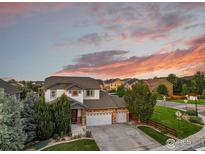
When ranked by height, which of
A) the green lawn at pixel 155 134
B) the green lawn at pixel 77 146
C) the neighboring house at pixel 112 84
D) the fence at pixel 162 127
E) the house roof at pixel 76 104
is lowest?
the green lawn at pixel 77 146

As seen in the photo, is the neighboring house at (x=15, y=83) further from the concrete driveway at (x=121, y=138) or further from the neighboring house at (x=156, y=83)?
the neighboring house at (x=156, y=83)

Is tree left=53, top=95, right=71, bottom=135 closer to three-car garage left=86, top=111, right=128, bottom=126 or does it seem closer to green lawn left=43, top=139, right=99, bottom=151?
green lawn left=43, top=139, right=99, bottom=151

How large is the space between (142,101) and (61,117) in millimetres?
4167

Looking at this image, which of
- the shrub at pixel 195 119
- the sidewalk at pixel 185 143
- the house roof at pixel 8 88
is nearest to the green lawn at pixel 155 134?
the sidewalk at pixel 185 143

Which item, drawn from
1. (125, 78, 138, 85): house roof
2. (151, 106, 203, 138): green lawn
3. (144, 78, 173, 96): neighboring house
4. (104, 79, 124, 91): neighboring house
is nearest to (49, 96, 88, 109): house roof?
(104, 79, 124, 91): neighboring house

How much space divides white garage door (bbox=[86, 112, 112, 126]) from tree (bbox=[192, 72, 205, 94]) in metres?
4.60

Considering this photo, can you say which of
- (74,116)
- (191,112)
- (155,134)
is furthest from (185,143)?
(74,116)

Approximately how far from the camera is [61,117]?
33.2ft

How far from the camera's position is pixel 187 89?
12023 mm

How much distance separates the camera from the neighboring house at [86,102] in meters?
11.6

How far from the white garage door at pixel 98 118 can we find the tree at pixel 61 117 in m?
1.75

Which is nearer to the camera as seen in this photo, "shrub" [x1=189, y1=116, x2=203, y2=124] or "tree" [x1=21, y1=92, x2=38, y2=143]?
"tree" [x1=21, y1=92, x2=38, y2=143]

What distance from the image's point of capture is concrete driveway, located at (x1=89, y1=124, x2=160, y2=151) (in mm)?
9102

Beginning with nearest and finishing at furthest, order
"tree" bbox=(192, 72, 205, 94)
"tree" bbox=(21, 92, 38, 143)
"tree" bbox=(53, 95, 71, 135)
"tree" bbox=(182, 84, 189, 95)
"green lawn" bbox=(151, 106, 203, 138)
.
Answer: "tree" bbox=(21, 92, 38, 143) < "tree" bbox=(53, 95, 71, 135) < "green lawn" bbox=(151, 106, 203, 138) < "tree" bbox=(192, 72, 205, 94) < "tree" bbox=(182, 84, 189, 95)
